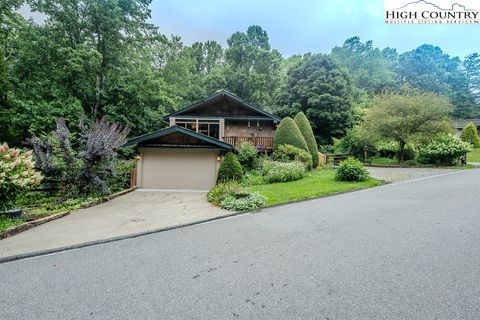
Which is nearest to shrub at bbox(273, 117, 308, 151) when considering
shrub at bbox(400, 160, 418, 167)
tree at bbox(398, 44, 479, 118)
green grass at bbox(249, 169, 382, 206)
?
green grass at bbox(249, 169, 382, 206)

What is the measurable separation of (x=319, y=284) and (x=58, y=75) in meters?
21.1

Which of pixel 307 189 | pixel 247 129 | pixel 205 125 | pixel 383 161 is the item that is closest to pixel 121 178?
pixel 205 125

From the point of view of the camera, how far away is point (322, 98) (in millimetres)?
23297

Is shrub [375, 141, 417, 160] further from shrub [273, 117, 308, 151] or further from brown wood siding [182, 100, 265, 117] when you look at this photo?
brown wood siding [182, 100, 265, 117]

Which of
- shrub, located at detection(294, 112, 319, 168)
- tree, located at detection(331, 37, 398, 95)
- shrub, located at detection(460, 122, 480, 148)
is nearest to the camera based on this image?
shrub, located at detection(294, 112, 319, 168)

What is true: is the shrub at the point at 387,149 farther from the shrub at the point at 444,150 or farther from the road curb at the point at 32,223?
the road curb at the point at 32,223

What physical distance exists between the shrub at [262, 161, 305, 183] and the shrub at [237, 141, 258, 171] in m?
0.73

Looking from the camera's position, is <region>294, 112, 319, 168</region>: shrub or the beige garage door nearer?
the beige garage door

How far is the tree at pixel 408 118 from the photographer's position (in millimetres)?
16969

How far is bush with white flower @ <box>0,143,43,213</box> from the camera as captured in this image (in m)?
6.43

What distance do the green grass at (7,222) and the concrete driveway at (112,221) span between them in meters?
0.52

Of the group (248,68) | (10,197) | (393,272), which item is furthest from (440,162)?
(248,68)

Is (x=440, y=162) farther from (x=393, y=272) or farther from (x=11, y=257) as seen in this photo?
(x=11, y=257)

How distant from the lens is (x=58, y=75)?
675 inches
